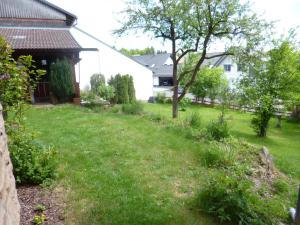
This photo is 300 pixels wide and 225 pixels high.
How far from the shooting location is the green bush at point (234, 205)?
3.28m

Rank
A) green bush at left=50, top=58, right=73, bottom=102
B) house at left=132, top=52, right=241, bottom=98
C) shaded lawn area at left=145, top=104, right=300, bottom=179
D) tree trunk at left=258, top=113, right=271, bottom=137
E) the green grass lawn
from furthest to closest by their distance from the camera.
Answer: house at left=132, top=52, right=241, bottom=98
tree trunk at left=258, top=113, right=271, bottom=137
green bush at left=50, top=58, right=73, bottom=102
shaded lawn area at left=145, top=104, right=300, bottom=179
the green grass lawn

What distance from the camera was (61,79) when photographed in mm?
11969

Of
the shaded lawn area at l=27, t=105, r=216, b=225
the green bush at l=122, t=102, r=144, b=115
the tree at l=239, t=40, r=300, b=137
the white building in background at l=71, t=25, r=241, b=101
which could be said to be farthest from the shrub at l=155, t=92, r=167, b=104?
the shaded lawn area at l=27, t=105, r=216, b=225

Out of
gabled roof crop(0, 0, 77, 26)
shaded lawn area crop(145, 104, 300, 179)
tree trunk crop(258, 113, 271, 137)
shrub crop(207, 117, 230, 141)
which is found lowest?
shaded lawn area crop(145, 104, 300, 179)

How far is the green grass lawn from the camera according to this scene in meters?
3.38

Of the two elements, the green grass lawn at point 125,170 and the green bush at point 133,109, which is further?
the green bush at point 133,109

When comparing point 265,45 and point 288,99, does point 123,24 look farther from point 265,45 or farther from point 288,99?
point 288,99

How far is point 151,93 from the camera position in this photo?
26.0 metres

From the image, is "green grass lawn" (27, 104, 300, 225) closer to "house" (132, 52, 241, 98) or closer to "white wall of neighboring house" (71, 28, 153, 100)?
"white wall of neighboring house" (71, 28, 153, 100)

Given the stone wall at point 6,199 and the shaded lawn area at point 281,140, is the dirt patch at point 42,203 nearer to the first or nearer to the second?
the stone wall at point 6,199

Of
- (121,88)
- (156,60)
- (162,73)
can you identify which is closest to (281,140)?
(121,88)

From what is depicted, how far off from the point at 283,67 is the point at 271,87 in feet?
4.11

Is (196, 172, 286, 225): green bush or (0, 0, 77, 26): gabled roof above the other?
(0, 0, 77, 26): gabled roof

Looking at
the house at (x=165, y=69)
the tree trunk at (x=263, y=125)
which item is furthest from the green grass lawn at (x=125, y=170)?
the house at (x=165, y=69)
